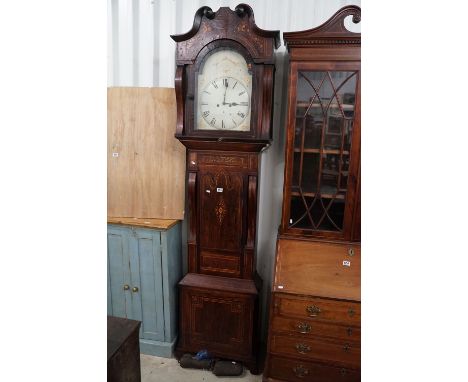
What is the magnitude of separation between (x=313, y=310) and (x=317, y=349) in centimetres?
25

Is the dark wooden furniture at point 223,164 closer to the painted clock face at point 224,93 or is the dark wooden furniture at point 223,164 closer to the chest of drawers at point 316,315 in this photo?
the painted clock face at point 224,93

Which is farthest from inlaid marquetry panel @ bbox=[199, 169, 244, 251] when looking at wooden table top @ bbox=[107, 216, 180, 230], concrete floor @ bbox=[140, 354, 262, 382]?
concrete floor @ bbox=[140, 354, 262, 382]

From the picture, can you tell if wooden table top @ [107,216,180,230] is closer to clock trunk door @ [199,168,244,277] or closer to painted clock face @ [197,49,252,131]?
clock trunk door @ [199,168,244,277]

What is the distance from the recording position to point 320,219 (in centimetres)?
183

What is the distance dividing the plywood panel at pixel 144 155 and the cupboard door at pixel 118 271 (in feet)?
0.62

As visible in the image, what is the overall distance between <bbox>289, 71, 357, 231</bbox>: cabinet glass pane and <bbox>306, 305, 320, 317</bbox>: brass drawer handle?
0.45 metres

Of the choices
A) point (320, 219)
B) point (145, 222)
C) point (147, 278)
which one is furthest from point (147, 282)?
point (320, 219)

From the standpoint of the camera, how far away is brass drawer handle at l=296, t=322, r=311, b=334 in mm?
1699

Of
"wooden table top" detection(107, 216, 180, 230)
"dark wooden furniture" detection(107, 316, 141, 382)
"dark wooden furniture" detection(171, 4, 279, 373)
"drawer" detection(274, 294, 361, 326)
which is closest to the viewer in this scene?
"dark wooden furniture" detection(107, 316, 141, 382)

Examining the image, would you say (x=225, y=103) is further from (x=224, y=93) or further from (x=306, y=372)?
(x=306, y=372)

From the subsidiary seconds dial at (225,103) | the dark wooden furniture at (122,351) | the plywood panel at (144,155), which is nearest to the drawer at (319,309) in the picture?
the dark wooden furniture at (122,351)
